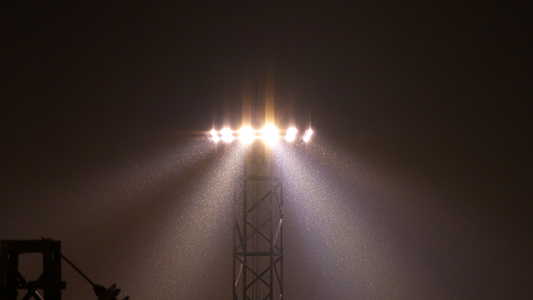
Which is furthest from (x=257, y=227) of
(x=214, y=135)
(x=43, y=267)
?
(x=43, y=267)

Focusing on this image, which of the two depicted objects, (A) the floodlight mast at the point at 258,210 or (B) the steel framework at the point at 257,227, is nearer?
(A) the floodlight mast at the point at 258,210

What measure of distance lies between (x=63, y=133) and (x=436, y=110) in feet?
29.1

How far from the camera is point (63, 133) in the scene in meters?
18.4

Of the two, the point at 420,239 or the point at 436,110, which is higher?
the point at 436,110

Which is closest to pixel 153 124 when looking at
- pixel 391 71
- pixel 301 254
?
pixel 301 254

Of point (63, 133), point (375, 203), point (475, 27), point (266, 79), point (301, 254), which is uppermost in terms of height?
point (475, 27)

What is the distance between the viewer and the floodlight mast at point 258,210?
14938 millimetres

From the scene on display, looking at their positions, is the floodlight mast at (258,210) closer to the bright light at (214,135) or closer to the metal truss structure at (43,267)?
the bright light at (214,135)

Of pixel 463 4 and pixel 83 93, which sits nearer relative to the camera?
pixel 83 93

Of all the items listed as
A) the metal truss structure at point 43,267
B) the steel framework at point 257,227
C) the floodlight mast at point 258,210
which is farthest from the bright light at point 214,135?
the metal truss structure at point 43,267

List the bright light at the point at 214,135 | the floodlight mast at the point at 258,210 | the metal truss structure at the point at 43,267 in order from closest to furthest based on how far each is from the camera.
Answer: the metal truss structure at the point at 43,267
the floodlight mast at the point at 258,210
the bright light at the point at 214,135

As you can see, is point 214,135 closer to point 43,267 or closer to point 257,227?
point 257,227

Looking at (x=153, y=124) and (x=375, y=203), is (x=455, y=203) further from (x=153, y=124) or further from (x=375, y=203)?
(x=153, y=124)

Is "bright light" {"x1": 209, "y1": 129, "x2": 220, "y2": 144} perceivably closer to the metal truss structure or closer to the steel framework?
the steel framework
